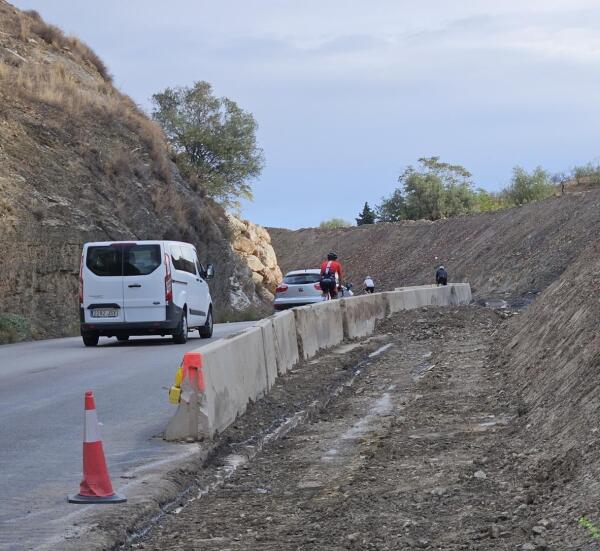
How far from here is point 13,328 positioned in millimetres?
25969

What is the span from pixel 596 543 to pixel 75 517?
320 cm

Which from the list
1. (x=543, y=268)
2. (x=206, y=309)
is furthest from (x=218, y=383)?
(x=543, y=268)

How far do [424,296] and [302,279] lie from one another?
499 centimetres

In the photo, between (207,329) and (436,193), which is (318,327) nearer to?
(207,329)

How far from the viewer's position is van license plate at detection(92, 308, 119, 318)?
21.6 meters

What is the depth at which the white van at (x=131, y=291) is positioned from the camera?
2142 centimetres

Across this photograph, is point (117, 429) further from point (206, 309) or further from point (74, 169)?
point (74, 169)

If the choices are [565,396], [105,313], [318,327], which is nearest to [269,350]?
[565,396]

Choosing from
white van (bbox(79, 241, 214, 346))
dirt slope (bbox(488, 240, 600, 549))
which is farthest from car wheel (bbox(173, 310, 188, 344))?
dirt slope (bbox(488, 240, 600, 549))

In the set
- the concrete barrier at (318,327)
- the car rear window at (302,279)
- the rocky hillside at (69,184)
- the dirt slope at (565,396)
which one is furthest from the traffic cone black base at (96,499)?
the car rear window at (302,279)

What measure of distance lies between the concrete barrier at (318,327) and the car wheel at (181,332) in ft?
9.59

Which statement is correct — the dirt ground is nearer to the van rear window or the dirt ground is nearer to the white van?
the white van

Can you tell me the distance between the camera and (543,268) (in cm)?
5975

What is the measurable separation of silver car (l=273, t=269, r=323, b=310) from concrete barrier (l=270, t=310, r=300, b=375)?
16.4m
